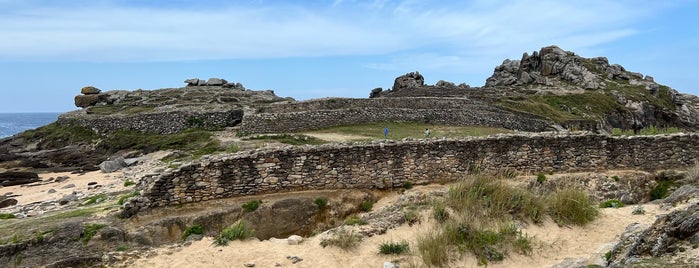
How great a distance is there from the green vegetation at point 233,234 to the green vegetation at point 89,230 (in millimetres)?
2779

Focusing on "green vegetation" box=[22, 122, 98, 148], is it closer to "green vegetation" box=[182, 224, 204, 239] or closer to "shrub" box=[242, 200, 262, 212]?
"shrub" box=[242, 200, 262, 212]

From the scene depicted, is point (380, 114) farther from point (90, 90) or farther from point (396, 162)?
point (90, 90)

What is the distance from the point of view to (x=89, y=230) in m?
Result: 11.0

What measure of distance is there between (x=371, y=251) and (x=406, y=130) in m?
21.8

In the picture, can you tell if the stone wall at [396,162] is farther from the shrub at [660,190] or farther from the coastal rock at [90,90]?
the coastal rock at [90,90]

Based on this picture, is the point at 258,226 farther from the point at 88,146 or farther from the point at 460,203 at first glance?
the point at 88,146

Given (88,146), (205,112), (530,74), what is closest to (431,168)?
(205,112)

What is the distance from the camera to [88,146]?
35062 millimetres

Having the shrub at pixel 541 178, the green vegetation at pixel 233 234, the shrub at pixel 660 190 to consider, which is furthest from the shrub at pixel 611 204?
the green vegetation at pixel 233 234

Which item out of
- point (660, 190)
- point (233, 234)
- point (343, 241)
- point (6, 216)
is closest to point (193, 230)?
point (233, 234)

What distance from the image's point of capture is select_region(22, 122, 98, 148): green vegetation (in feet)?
124

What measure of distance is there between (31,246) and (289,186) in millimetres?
6779

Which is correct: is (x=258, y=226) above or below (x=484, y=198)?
below

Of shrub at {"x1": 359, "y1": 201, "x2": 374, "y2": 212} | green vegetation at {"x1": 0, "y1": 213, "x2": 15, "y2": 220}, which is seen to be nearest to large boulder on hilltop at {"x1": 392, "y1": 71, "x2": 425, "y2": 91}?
shrub at {"x1": 359, "y1": 201, "x2": 374, "y2": 212}
